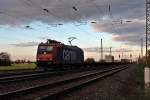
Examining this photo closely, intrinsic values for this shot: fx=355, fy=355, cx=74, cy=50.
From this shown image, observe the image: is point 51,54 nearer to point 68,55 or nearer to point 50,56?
point 50,56

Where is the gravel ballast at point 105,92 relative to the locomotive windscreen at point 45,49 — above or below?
below

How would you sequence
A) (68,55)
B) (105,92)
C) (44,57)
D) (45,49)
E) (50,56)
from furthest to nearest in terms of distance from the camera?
(68,55) → (45,49) → (44,57) → (50,56) → (105,92)

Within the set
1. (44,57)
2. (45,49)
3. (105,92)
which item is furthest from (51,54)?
(105,92)

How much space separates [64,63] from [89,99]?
101 feet

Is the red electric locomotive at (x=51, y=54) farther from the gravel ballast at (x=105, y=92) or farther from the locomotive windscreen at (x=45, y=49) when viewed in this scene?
the gravel ballast at (x=105, y=92)

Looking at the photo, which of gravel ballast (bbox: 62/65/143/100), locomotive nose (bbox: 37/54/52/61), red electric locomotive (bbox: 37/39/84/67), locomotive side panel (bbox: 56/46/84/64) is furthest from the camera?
locomotive side panel (bbox: 56/46/84/64)

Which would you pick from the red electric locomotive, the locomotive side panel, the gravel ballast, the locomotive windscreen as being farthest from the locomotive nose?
the gravel ballast

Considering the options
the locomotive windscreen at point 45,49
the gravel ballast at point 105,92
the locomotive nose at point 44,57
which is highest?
the locomotive windscreen at point 45,49

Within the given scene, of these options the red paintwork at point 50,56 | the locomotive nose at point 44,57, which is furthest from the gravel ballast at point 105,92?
the locomotive nose at point 44,57

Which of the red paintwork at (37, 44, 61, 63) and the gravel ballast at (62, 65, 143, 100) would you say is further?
the red paintwork at (37, 44, 61, 63)

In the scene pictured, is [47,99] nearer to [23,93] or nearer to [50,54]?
[23,93]

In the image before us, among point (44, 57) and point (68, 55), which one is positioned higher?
point (68, 55)

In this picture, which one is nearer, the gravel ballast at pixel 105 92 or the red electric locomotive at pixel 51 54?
the gravel ballast at pixel 105 92

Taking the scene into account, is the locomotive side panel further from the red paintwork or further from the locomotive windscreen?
the locomotive windscreen
